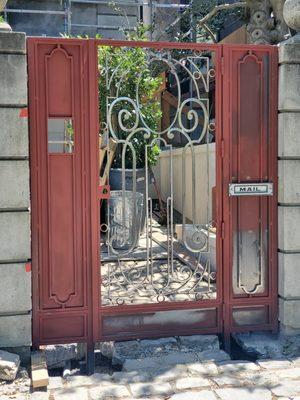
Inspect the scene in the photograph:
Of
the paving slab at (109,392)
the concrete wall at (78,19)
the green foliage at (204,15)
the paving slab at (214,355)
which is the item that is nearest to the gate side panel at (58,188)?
the paving slab at (109,392)

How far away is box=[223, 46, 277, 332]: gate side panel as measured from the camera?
15.0 ft

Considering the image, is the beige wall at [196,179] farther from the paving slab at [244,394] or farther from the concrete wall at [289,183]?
the paving slab at [244,394]

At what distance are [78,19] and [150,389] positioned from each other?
11.8m

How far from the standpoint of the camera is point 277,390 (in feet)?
12.4

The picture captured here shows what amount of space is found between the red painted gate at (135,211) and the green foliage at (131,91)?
20.1 inches

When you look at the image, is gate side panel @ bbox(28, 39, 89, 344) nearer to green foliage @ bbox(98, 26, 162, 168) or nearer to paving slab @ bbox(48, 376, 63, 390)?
paving slab @ bbox(48, 376, 63, 390)

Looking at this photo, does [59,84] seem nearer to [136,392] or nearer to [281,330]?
[136,392]

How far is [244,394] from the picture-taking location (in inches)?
146

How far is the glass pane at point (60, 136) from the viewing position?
426cm

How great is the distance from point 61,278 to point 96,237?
1.44ft

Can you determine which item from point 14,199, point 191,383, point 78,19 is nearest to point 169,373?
point 191,383

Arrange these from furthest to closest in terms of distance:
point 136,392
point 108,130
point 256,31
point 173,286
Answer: point 256,31, point 173,286, point 108,130, point 136,392

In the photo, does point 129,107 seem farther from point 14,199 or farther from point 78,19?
point 78,19

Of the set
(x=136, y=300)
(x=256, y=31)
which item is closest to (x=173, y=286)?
(x=136, y=300)
